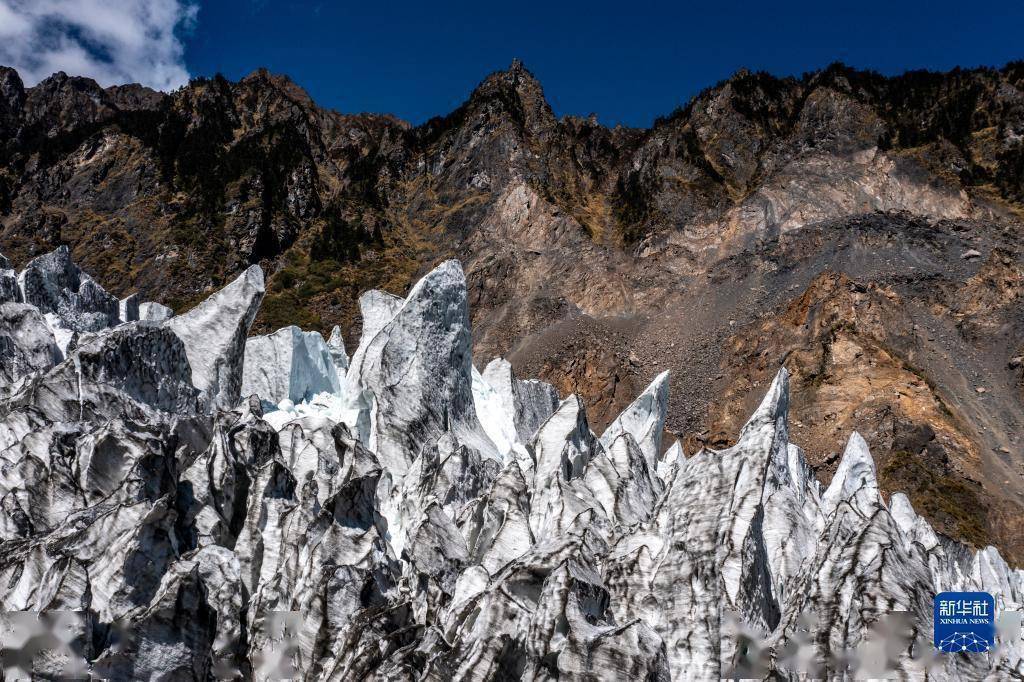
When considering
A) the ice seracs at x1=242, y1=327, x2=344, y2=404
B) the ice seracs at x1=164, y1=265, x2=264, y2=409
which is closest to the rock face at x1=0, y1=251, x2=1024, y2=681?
the ice seracs at x1=164, y1=265, x2=264, y2=409

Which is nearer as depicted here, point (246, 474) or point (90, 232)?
point (246, 474)

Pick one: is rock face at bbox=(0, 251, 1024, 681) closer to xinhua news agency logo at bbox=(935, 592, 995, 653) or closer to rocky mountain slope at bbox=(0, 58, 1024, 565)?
xinhua news agency logo at bbox=(935, 592, 995, 653)

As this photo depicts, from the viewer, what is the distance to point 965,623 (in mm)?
6012

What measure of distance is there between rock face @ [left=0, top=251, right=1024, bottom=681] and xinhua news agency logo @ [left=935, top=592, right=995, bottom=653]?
222 millimetres

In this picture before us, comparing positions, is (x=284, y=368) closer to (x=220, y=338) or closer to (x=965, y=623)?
(x=220, y=338)

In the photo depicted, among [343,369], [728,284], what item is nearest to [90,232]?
[728,284]

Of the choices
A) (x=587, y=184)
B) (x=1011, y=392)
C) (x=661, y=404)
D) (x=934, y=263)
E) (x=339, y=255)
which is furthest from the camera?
(x=587, y=184)

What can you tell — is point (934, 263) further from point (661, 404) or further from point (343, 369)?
point (343, 369)

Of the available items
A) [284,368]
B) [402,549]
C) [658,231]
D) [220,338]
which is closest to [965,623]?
[402,549]

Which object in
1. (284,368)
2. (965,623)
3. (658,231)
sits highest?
(658,231)

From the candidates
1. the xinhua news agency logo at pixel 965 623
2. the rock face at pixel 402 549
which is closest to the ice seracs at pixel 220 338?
the rock face at pixel 402 549

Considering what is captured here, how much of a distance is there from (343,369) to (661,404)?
9500 millimetres

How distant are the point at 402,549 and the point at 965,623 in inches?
290

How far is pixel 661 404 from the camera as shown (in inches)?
803
